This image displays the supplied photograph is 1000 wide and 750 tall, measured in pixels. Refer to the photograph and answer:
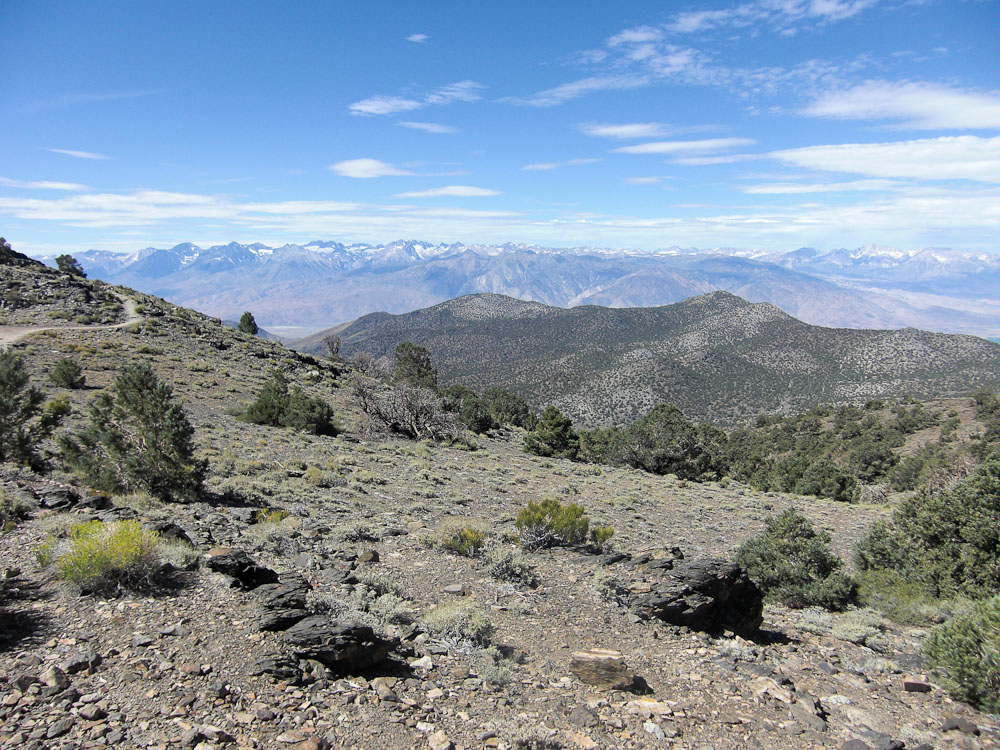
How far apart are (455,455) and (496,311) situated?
159m

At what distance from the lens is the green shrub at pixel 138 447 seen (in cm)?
1142

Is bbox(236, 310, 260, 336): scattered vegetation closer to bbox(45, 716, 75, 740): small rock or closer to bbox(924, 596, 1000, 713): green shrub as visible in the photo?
bbox(45, 716, 75, 740): small rock

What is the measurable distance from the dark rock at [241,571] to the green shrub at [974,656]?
9053 mm

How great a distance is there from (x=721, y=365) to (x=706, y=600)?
88050mm

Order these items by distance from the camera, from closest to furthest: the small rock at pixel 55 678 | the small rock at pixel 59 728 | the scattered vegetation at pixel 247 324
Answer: the small rock at pixel 59 728
the small rock at pixel 55 678
the scattered vegetation at pixel 247 324

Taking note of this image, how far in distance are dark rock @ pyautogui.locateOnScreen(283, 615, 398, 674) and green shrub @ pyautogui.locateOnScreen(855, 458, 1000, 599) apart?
10551 millimetres

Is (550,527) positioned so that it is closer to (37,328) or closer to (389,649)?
(389,649)

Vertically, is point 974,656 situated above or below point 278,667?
below

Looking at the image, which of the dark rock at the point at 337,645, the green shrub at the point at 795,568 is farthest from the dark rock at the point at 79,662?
the green shrub at the point at 795,568

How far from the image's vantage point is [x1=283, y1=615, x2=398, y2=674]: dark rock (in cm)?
550

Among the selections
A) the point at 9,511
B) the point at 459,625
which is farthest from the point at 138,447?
the point at 459,625

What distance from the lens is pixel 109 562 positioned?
6.26 m

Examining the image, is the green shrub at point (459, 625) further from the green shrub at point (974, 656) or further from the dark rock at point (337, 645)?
the green shrub at point (974, 656)

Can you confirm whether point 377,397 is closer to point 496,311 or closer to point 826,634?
point 826,634
